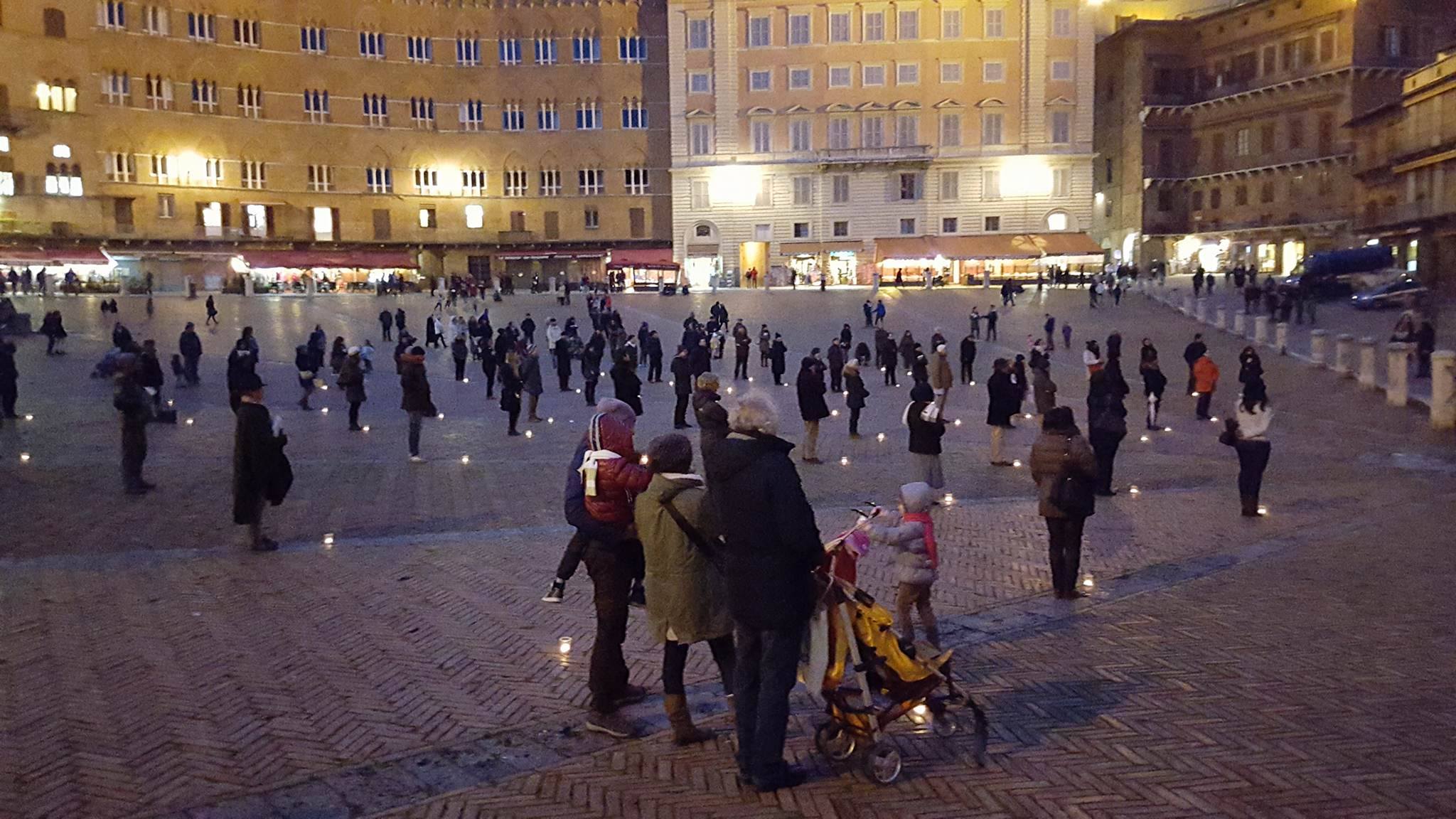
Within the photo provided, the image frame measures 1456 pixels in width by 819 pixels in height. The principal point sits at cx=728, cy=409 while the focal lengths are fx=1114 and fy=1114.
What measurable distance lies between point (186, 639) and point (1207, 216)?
180ft

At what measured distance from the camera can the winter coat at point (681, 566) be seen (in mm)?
4613

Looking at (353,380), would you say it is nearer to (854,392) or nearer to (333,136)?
(854,392)

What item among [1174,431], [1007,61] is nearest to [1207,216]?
[1007,61]

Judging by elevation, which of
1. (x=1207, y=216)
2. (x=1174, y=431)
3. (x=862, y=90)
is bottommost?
(x=1174, y=431)

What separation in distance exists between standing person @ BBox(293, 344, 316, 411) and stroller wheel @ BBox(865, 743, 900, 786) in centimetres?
1727

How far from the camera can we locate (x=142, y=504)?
1120cm

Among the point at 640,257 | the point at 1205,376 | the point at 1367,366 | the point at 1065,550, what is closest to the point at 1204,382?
the point at 1205,376

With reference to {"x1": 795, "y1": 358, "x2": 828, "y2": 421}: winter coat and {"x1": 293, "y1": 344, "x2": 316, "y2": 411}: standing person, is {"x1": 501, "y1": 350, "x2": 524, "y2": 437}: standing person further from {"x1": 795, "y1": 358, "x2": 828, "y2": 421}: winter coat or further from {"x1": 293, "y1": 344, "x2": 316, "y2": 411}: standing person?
{"x1": 293, "y1": 344, "x2": 316, "y2": 411}: standing person

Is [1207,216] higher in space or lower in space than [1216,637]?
higher

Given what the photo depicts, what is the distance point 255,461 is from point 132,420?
3.72 m

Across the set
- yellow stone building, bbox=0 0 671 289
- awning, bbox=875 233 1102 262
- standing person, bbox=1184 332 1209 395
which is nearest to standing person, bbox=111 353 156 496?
standing person, bbox=1184 332 1209 395

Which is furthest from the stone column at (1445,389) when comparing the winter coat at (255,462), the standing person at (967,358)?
the winter coat at (255,462)

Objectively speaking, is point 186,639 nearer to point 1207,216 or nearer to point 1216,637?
point 1216,637

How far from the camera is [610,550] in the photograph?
5.14 meters
